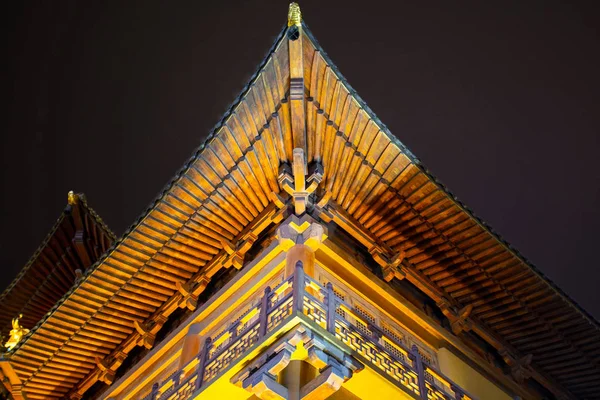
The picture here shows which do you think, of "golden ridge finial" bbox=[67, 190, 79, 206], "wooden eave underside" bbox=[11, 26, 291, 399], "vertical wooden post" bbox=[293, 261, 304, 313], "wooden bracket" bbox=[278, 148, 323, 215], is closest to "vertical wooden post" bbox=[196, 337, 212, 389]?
"vertical wooden post" bbox=[293, 261, 304, 313]

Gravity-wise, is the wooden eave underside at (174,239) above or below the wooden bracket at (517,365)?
above

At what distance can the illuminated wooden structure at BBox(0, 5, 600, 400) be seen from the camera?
34.8ft

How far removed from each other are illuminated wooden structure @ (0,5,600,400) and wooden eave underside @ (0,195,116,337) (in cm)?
603

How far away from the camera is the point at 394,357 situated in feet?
31.0

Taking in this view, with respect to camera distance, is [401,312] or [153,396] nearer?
[153,396]

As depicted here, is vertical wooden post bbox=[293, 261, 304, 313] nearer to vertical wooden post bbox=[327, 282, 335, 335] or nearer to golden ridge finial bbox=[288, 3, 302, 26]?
vertical wooden post bbox=[327, 282, 335, 335]

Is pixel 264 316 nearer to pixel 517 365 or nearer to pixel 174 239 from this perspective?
pixel 174 239

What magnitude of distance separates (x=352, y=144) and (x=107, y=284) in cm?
573

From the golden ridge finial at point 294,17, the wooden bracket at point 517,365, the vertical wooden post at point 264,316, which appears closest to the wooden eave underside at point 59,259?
the golden ridge finial at point 294,17

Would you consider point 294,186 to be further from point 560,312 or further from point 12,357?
point 12,357

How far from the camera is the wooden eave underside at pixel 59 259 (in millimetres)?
20453

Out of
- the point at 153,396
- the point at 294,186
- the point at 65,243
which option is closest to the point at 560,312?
the point at 294,186

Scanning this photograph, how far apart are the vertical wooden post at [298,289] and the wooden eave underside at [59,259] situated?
1231cm

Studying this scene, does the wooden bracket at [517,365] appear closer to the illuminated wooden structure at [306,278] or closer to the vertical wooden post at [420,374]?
the illuminated wooden structure at [306,278]
